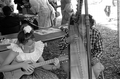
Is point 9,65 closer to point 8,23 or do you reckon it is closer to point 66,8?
point 8,23

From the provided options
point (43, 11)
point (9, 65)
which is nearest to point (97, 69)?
point (9, 65)

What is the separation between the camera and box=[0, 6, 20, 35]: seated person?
11.6 feet

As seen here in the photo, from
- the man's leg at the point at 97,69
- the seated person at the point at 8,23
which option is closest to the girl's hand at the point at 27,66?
the man's leg at the point at 97,69

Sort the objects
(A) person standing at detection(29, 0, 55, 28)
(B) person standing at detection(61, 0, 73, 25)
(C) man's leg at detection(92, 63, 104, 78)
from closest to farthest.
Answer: (C) man's leg at detection(92, 63, 104, 78) → (A) person standing at detection(29, 0, 55, 28) → (B) person standing at detection(61, 0, 73, 25)

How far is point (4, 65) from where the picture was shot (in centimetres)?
181

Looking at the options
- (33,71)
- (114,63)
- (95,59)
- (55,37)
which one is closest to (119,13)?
(114,63)

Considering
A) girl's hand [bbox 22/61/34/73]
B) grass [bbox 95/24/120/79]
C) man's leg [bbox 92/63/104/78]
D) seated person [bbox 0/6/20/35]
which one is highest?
seated person [bbox 0/6/20/35]

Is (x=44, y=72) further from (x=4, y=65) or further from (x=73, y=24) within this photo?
(x=73, y=24)

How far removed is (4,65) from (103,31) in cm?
444

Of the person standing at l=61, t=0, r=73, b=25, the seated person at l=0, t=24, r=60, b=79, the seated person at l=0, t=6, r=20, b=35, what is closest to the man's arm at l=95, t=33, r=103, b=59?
the seated person at l=0, t=24, r=60, b=79

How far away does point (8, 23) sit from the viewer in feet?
11.6

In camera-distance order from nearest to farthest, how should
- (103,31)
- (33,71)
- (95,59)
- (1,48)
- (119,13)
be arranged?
(33,71), (95,59), (1,48), (119,13), (103,31)

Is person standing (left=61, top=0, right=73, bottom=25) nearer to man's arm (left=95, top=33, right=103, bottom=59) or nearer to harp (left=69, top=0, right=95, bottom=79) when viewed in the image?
man's arm (left=95, top=33, right=103, bottom=59)

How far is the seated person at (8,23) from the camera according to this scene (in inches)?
139
